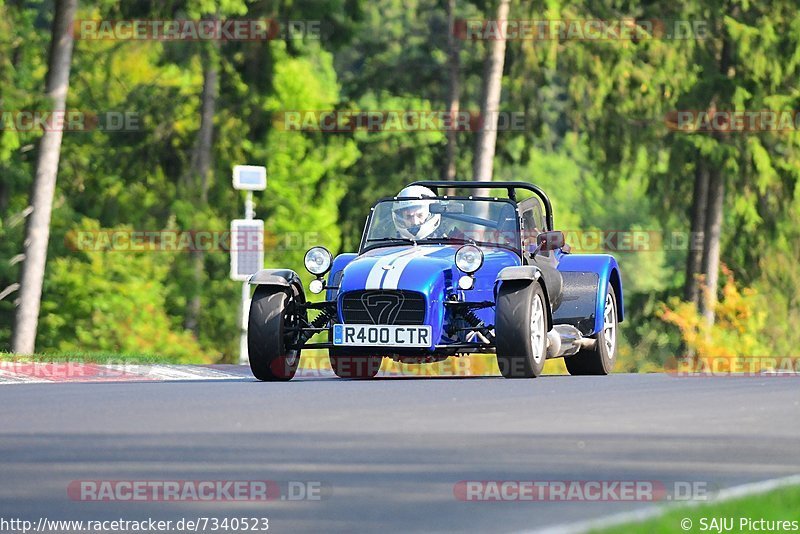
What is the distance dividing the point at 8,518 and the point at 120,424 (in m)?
4.69

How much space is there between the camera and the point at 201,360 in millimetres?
39656

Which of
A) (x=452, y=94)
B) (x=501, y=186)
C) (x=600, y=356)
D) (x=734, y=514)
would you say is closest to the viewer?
(x=734, y=514)

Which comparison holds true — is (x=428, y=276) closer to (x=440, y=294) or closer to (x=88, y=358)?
(x=440, y=294)

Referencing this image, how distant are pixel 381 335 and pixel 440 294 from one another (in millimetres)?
701

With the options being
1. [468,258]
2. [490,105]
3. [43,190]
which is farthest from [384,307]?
[490,105]

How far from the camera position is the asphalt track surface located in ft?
30.7

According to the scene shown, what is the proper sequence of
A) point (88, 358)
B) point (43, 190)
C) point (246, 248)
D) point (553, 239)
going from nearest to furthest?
point (553, 239)
point (88, 358)
point (246, 248)
point (43, 190)

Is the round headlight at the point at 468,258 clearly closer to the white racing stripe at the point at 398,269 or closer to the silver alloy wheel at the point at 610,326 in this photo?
A: the white racing stripe at the point at 398,269

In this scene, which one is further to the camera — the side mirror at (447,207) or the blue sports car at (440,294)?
the side mirror at (447,207)

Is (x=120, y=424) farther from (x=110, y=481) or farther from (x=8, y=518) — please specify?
(x=8, y=518)

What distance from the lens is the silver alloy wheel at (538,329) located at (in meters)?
19.0

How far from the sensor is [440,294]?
1877 cm

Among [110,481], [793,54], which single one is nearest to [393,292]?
[110,481]

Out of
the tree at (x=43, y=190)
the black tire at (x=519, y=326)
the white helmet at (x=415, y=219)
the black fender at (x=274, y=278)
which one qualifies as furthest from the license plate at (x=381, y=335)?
the tree at (x=43, y=190)
